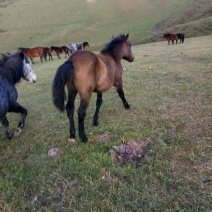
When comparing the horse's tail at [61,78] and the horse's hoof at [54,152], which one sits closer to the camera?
the horse's tail at [61,78]

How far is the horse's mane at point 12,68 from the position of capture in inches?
255

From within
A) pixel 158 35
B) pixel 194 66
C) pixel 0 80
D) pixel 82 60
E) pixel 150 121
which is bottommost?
pixel 158 35

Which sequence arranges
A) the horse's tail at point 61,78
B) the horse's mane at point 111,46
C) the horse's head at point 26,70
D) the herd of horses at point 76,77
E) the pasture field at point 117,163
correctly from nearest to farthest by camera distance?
the pasture field at point 117,163 < the horse's tail at point 61,78 < the herd of horses at point 76,77 < the horse's mane at point 111,46 < the horse's head at point 26,70

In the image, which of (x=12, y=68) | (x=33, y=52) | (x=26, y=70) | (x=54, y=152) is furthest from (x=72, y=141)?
(x=33, y=52)

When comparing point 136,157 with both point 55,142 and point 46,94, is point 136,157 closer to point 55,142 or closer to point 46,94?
point 55,142

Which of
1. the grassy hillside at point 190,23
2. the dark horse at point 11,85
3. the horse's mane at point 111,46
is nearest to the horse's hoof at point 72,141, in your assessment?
the dark horse at point 11,85

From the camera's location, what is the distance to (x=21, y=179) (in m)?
4.54

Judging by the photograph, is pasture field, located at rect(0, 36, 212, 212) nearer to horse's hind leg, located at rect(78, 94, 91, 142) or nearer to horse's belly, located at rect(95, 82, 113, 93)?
horse's hind leg, located at rect(78, 94, 91, 142)

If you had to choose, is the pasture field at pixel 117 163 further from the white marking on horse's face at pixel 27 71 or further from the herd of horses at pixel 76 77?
the white marking on horse's face at pixel 27 71

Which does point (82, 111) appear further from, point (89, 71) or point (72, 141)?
point (89, 71)

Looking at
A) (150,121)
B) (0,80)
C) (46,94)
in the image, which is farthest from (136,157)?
(46,94)

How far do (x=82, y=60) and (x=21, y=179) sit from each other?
237 cm

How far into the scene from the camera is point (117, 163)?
4574mm

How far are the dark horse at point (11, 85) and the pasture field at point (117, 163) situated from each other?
39cm
